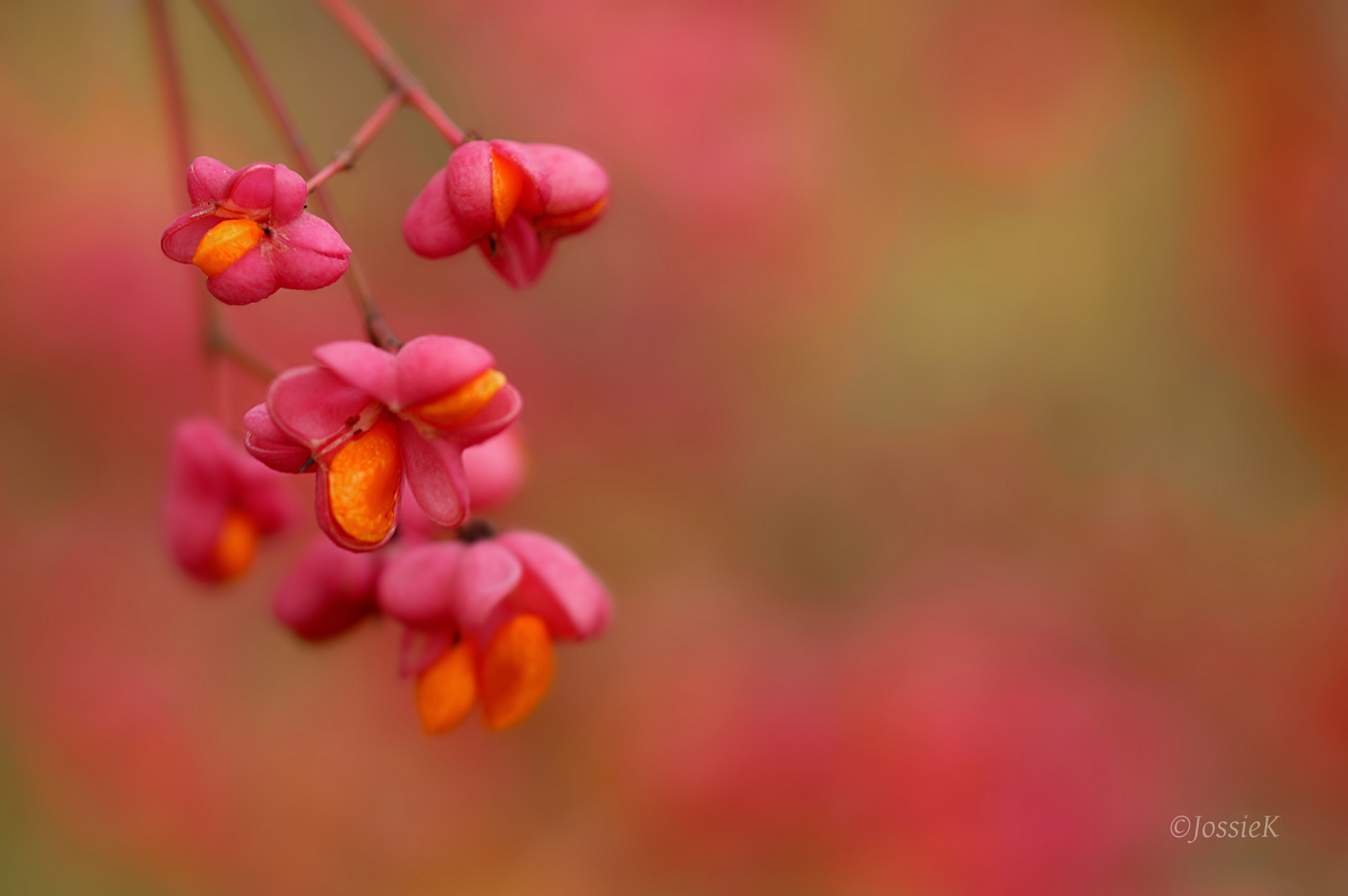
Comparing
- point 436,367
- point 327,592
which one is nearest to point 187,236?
point 436,367

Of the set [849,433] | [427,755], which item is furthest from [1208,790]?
[427,755]

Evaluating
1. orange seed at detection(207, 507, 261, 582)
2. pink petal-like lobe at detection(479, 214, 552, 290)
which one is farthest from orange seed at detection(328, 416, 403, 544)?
orange seed at detection(207, 507, 261, 582)

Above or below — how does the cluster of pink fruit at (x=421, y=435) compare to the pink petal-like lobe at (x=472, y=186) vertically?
below

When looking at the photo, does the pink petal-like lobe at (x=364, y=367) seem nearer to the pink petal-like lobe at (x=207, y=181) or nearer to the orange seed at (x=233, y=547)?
the pink petal-like lobe at (x=207, y=181)

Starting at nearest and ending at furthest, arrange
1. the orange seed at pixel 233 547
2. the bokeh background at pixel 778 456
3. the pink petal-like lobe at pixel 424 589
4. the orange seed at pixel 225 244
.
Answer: the orange seed at pixel 225 244, the pink petal-like lobe at pixel 424 589, the orange seed at pixel 233 547, the bokeh background at pixel 778 456

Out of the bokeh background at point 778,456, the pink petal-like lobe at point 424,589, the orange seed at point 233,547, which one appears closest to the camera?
the pink petal-like lobe at point 424,589

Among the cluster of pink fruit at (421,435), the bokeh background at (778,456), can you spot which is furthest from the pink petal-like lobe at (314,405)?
the bokeh background at (778,456)

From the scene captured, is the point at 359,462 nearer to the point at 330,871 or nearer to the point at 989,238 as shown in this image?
the point at 330,871

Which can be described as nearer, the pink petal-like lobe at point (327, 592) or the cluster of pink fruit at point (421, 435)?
the cluster of pink fruit at point (421, 435)
